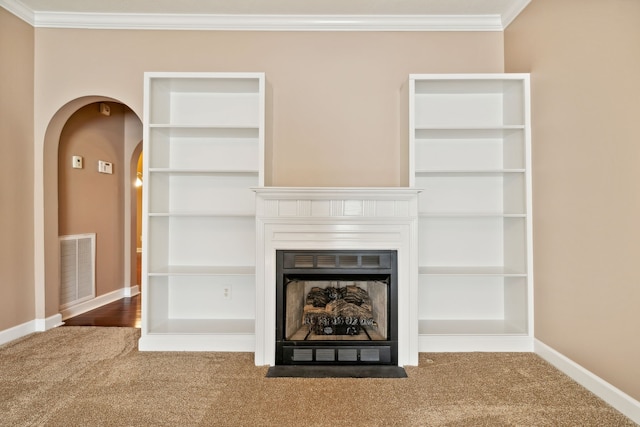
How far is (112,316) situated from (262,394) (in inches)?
90.5

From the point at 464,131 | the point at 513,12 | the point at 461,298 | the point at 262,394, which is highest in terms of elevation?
the point at 513,12

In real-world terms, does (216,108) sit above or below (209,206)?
above

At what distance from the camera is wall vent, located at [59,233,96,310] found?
11.8 ft

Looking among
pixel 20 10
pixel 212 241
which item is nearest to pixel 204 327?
pixel 212 241

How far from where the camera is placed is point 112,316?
365 centimetres

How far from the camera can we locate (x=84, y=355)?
2633 mm

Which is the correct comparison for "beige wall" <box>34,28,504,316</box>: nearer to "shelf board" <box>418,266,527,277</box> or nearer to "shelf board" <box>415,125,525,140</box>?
"shelf board" <box>415,125,525,140</box>

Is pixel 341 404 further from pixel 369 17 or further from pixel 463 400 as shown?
pixel 369 17

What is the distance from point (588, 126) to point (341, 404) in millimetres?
2048

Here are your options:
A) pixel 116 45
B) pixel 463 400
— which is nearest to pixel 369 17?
pixel 116 45

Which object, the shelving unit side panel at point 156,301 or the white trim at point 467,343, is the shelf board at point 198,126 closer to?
the shelving unit side panel at point 156,301

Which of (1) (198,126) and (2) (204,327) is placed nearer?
(1) (198,126)

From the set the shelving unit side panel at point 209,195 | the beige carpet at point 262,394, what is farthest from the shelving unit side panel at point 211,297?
the shelving unit side panel at point 209,195

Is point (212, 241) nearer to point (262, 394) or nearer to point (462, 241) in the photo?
point (262, 394)
